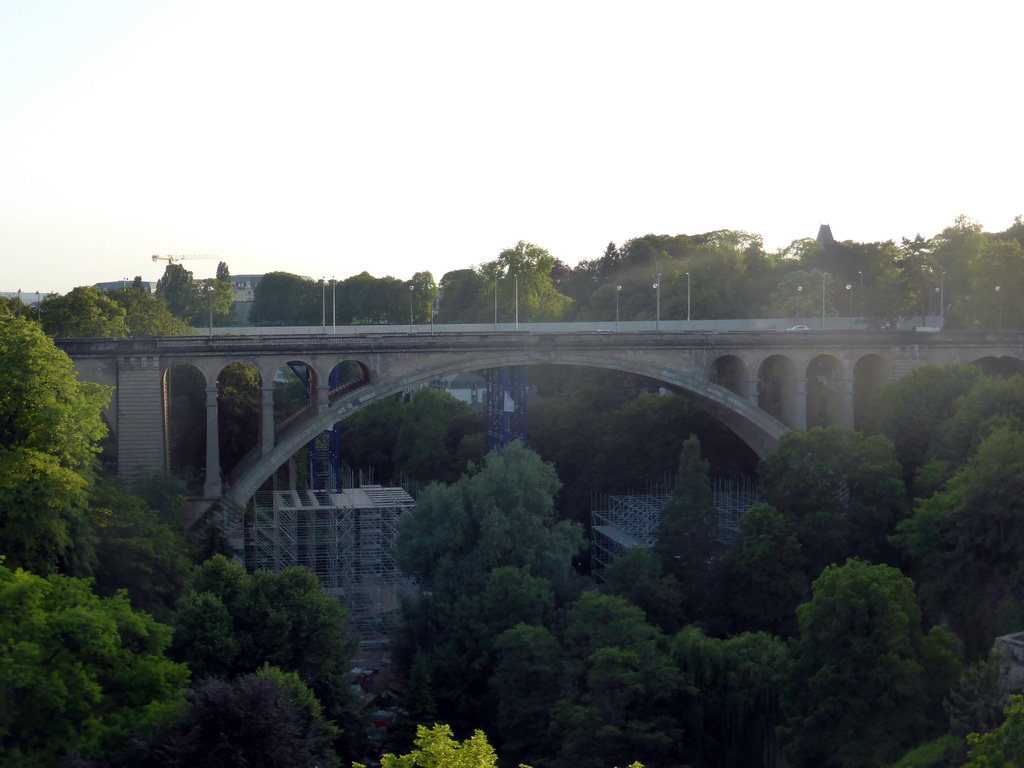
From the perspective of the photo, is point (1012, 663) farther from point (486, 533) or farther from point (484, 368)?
point (484, 368)

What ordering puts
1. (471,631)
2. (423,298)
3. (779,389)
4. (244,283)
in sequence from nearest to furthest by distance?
(471,631)
(779,389)
(423,298)
(244,283)

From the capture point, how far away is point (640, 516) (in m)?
44.8

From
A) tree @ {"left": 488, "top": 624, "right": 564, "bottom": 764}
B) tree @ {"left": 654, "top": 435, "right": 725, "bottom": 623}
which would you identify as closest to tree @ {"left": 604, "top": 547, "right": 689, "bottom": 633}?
tree @ {"left": 654, "top": 435, "right": 725, "bottom": 623}

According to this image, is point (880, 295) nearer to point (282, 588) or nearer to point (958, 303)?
point (958, 303)

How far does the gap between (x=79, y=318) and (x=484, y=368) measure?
1825 cm

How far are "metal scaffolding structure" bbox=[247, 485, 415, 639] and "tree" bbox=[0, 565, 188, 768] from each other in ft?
47.7

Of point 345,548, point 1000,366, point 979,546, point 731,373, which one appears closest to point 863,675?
point 979,546

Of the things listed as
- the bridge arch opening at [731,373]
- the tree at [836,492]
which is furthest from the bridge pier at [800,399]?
the tree at [836,492]

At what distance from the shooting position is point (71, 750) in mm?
20312

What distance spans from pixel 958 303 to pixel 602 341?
29811mm

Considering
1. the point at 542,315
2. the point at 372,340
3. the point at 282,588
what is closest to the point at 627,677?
the point at 282,588

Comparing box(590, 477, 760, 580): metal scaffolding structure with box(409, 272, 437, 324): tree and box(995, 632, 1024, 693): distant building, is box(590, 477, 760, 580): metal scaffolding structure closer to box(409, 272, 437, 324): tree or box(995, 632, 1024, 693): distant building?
box(995, 632, 1024, 693): distant building

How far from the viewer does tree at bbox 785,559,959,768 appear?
23922 millimetres

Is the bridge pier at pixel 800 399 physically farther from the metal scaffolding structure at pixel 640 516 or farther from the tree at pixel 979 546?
the tree at pixel 979 546
